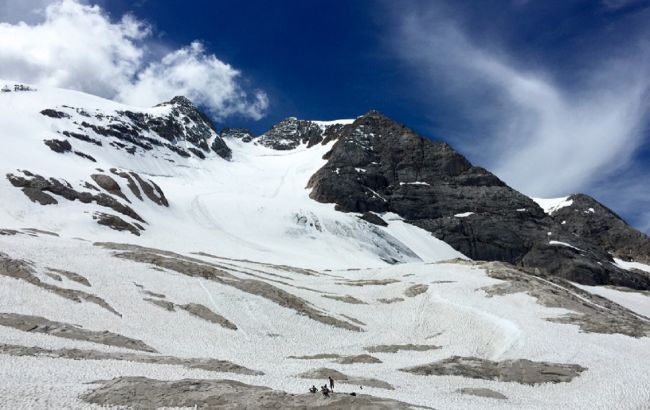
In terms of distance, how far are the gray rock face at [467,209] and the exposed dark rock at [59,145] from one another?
82.5m

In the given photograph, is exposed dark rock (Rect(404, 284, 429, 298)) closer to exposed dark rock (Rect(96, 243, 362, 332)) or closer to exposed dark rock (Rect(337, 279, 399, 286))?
exposed dark rock (Rect(337, 279, 399, 286))

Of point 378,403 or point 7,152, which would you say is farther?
point 7,152

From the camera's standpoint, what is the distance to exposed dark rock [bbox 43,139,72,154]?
154625 mm

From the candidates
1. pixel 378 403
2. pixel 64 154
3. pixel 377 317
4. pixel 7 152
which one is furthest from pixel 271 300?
pixel 64 154

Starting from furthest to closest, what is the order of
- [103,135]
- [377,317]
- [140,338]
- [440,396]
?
1. [103,135]
2. [377,317]
3. [140,338]
4. [440,396]

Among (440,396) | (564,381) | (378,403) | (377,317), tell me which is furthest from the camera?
(377,317)

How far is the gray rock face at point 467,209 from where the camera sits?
157125 mm

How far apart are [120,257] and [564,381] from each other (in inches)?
1894

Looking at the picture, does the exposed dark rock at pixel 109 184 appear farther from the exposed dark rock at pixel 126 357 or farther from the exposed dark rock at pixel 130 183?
the exposed dark rock at pixel 126 357

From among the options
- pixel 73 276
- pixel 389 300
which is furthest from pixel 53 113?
pixel 389 300

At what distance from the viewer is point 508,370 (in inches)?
1374

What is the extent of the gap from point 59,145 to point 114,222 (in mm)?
80729

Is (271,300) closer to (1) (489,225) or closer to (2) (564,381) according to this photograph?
(2) (564,381)

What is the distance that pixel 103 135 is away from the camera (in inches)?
7849
